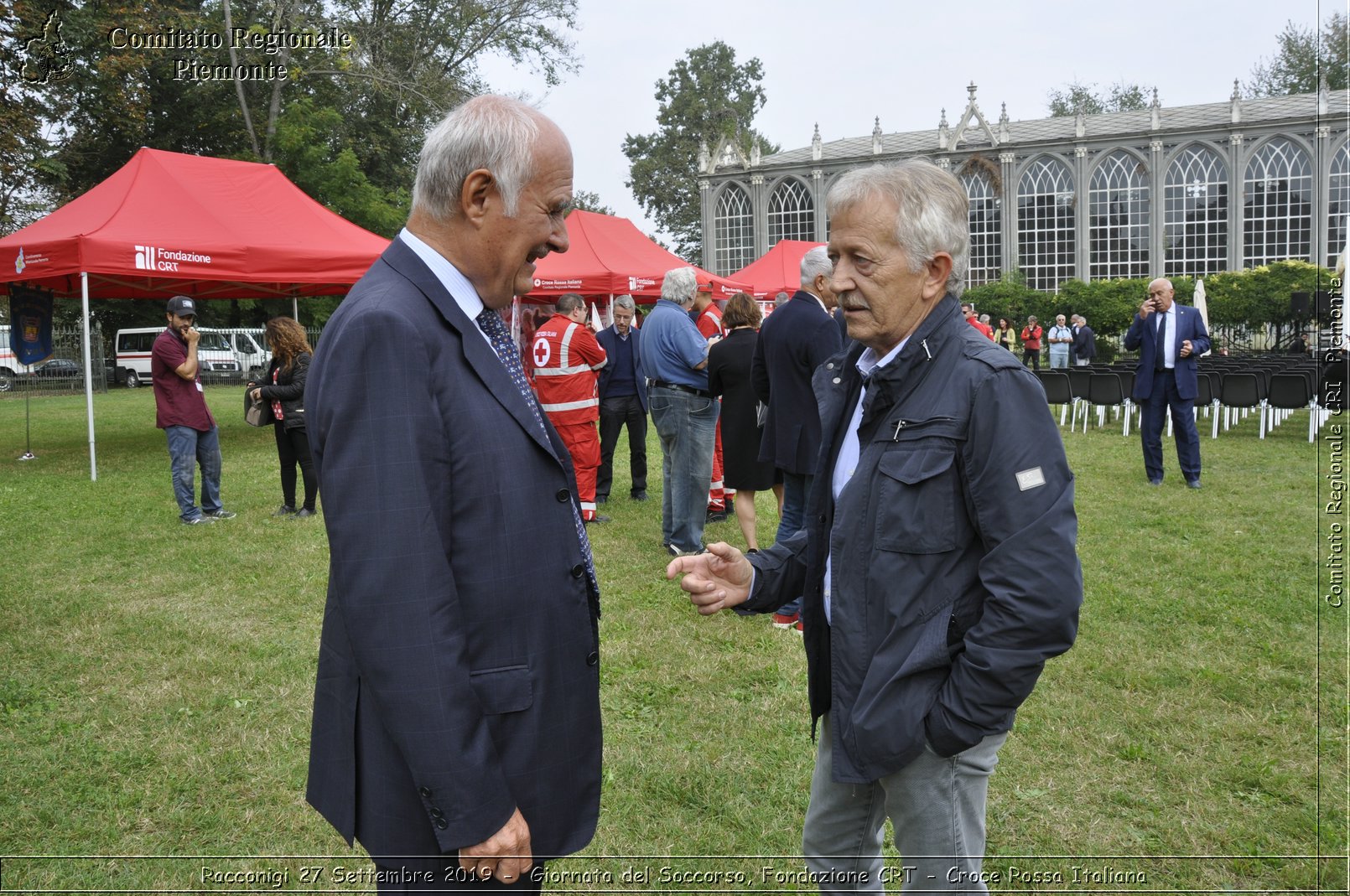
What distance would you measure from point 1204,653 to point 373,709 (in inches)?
188

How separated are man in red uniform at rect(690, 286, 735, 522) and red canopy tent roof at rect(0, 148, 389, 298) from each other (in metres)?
5.66

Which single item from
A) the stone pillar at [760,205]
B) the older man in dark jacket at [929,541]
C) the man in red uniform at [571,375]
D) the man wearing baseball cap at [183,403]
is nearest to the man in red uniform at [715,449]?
the man in red uniform at [571,375]

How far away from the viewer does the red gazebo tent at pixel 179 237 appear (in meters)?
11.6

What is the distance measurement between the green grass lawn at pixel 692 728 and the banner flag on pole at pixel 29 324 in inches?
277

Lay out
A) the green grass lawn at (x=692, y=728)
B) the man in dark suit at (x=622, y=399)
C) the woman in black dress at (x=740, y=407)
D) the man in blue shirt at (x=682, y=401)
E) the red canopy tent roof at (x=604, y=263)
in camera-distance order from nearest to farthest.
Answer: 1. the green grass lawn at (x=692, y=728)
2. the woman in black dress at (x=740, y=407)
3. the man in blue shirt at (x=682, y=401)
4. the man in dark suit at (x=622, y=399)
5. the red canopy tent roof at (x=604, y=263)

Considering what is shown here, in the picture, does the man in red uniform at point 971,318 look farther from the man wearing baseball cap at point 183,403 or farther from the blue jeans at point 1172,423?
the man wearing baseball cap at point 183,403

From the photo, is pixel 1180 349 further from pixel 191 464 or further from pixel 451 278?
pixel 191 464

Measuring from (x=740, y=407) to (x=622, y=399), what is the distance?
3.33m

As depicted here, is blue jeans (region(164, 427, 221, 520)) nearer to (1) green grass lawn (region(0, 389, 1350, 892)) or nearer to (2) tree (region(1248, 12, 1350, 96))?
(1) green grass lawn (region(0, 389, 1350, 892))

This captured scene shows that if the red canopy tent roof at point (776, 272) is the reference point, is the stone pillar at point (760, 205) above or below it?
above

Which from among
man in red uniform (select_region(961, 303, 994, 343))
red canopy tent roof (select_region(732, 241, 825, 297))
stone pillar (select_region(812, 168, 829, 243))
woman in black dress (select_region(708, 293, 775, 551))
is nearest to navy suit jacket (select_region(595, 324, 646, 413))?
woman in black dress (select_region(708, 293, 775, 551))

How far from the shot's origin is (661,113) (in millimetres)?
61625

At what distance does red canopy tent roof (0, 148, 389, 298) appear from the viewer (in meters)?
11.7

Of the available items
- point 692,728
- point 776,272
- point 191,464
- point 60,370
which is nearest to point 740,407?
point 692,728
